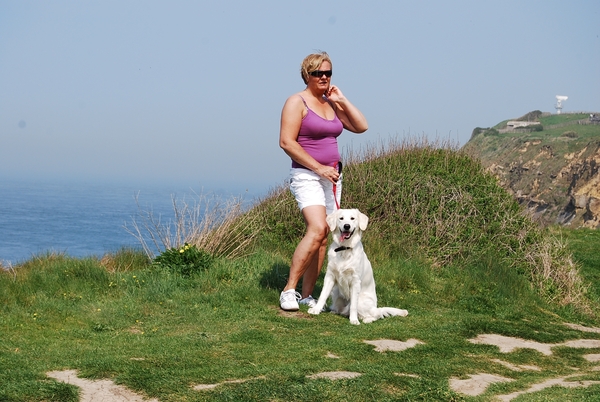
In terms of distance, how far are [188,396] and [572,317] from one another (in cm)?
622

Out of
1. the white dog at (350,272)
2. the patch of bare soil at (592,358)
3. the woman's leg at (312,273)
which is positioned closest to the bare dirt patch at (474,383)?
the patch of bare soil at (592,358)

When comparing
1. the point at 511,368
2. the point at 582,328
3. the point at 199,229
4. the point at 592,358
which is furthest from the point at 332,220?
the point at 582,328

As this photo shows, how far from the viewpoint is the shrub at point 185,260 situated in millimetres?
8773

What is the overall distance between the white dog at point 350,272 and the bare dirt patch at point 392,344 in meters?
0.70

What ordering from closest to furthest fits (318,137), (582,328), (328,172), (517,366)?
(517,366), (328,172), (318,137), (582,328)

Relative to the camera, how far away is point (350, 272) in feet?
23.6

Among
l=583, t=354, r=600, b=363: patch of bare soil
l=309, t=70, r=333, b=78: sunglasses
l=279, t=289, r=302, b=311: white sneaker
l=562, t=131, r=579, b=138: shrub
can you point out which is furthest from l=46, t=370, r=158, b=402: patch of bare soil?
l=562, t=131, r=579, b=138: shrub

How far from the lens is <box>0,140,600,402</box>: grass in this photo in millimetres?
4898

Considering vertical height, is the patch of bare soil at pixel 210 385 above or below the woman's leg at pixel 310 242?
below

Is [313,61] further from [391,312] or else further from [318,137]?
[391,312]

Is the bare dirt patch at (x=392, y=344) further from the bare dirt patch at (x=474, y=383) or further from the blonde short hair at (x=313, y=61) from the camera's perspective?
the blonde short hair at (x=313, y=61)

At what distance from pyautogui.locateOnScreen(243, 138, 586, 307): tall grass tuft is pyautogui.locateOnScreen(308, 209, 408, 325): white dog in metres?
2.66

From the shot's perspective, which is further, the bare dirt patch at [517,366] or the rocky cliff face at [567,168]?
the rocky cliff face at [567,168]

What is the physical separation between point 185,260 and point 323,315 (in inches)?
91.2
